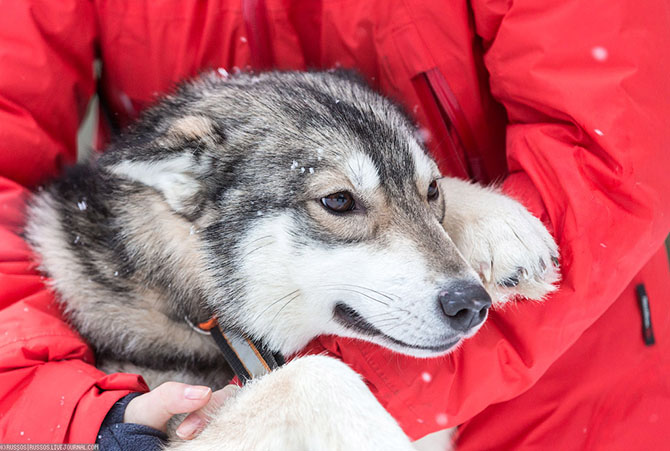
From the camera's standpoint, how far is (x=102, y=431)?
6.19 ft

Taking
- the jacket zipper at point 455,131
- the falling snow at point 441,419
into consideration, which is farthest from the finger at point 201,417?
the jacket zipper at point 455,131

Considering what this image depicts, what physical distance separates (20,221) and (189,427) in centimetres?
122

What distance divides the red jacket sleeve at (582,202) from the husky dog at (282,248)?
0.40 feet

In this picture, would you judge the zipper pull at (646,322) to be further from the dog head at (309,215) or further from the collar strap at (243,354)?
the collar strap at (243,354)

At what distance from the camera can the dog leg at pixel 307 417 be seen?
5.48 ft

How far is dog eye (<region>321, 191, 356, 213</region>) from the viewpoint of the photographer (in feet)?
6.61

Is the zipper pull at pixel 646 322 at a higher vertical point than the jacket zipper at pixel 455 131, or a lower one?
lower

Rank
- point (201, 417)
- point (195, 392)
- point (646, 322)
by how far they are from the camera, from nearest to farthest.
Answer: point (195, 392)
point (201, 417)
point (646, 322)

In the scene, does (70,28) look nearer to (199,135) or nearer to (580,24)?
(199,135)

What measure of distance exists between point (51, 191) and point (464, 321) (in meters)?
1.84

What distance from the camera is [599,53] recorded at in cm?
204

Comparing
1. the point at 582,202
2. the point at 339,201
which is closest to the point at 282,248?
the point at 339,201

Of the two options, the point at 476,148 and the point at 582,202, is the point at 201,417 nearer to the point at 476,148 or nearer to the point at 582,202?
the point at 582,202

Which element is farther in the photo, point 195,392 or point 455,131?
point 455,131
